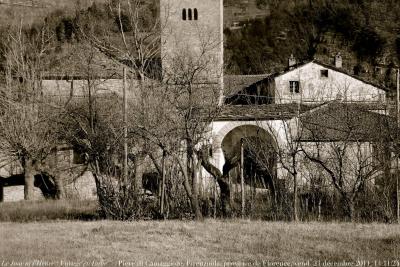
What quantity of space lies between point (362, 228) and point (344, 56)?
39.3 m

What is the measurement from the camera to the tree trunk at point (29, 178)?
2081cm

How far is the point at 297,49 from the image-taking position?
51938mm

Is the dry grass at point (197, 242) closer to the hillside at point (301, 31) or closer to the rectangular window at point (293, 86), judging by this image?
the rectangular window at point (293, 86)

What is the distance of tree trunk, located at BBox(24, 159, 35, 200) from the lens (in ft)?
68.3

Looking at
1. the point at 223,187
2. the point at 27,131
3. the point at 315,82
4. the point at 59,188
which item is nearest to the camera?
the point at 223,187

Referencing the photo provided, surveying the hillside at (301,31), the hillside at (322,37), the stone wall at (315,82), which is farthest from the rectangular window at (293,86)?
the hillside at (322,37)

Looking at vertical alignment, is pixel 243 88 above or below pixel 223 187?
above

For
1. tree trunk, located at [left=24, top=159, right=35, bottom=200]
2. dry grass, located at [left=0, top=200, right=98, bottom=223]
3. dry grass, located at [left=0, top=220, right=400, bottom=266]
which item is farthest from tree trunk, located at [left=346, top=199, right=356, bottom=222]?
tree trunk, located at [left=24, top=159, right=35, bottom=200]

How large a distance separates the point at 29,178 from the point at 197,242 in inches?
482

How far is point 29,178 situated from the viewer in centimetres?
2103

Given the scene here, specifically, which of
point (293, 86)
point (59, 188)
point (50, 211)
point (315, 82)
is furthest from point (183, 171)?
point (315, 82)

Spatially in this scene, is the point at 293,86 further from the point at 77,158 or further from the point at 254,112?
the point at 77,158

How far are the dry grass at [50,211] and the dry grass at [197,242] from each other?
6.33 feet

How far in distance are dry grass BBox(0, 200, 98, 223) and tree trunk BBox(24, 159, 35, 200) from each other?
261 centimetres
